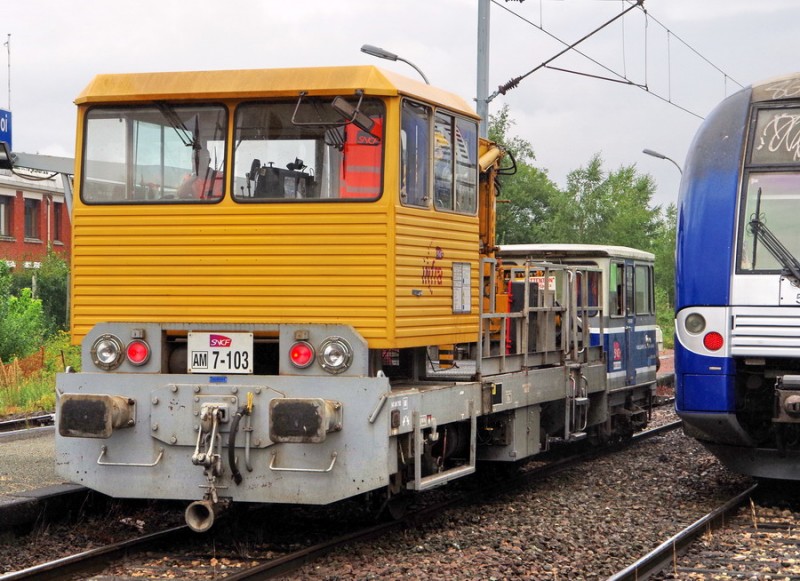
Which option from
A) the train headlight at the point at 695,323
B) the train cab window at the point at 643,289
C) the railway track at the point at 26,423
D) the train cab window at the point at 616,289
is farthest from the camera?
Answer: the train cab window at the point at 643,289

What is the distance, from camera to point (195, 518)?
26.4ft

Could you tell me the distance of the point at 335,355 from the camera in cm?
831

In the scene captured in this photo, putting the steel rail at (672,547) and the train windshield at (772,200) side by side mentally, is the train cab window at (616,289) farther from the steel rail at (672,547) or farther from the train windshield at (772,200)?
the train windshield at (772,200)

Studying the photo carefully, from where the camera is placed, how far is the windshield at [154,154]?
873 cm

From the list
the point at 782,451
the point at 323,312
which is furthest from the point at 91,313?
the point at 782,451

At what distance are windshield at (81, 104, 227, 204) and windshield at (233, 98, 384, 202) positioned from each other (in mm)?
192

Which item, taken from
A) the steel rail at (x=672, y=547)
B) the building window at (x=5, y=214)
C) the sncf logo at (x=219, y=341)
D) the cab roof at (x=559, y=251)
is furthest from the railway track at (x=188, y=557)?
the building window at (x=5, y=214)

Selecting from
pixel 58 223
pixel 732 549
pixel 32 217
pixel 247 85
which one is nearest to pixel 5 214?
pixel 32 217

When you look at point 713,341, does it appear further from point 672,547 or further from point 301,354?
point 301,354

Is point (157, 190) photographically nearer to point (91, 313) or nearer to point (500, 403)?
point (91, 313)

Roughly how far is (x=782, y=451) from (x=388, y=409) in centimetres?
355

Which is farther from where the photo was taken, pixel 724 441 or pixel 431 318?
pixel 724 441

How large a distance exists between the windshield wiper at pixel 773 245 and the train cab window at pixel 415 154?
2684 mm

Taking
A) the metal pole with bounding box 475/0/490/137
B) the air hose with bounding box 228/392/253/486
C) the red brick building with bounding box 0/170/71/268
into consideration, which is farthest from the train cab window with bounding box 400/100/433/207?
the red brick building with bounding box 0/170/71/268
